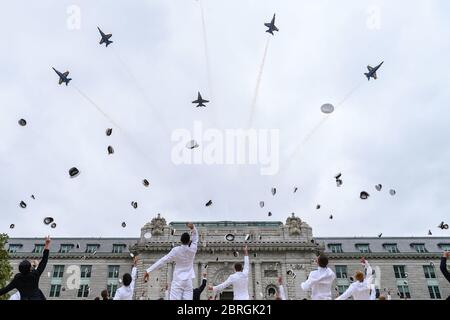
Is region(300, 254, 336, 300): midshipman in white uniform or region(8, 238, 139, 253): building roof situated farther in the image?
region(8, 238, 139, 253): building roof

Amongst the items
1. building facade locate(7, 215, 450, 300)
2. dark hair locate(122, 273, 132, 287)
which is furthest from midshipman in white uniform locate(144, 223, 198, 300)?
building facade locate(7, 215, 450, 300)

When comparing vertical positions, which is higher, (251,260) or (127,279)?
(251,260)

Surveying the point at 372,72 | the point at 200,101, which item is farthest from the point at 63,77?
the point at 372,72

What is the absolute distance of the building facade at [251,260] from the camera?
54.7 metres

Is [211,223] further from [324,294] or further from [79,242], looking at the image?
[324,294]

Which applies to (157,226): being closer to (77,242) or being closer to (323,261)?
(77,242)

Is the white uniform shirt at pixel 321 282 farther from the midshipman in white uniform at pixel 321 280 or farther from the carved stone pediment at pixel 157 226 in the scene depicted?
the carved stone pediment at pixel 157 226

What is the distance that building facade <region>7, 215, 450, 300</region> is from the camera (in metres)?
54.7

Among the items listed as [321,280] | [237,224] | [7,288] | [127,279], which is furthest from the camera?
[237,224]

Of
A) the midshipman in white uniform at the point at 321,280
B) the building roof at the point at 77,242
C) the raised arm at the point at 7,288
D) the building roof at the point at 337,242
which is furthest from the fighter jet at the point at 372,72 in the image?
the building roof at the point at 77,242

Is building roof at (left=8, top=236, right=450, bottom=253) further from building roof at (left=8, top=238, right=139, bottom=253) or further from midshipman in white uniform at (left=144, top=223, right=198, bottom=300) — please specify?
midshipman in white uniform at (left=144, top=223, right=198, bottom=300)

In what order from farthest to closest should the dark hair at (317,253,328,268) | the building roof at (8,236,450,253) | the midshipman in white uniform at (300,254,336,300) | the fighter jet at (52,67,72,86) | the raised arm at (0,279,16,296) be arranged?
1. the building roof at (8,236,450,253)
2. the fighter jet at (52,67,72,86)
3. the midshipman in white uniform at (300,254,336,300)
4. the dark hair at (317,253,328,268)
5. the raised arm at (0,279,16,296)

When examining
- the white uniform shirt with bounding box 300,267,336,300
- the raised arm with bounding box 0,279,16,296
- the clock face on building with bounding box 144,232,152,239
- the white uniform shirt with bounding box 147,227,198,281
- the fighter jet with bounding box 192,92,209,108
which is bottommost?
the raised arm with bounding box 0,279,16,296

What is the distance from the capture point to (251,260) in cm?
5572
